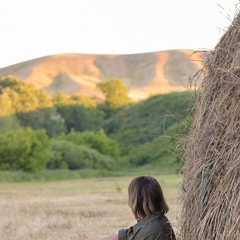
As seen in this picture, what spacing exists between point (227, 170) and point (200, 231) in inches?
19.0

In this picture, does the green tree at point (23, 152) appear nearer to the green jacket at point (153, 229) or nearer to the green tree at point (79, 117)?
the green tree at point (79, 117)

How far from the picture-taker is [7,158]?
4250 cm

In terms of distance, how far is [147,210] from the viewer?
18.3ft

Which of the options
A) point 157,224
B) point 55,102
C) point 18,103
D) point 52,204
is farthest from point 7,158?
point 157,224

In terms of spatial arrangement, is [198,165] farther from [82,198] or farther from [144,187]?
[82,198]

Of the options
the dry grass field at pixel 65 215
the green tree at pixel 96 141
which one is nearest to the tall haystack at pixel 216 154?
the dry grass field at pixel 65 215

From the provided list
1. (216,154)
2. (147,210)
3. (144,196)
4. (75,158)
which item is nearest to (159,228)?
(147,210)

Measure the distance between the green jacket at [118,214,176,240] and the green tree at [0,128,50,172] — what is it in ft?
117

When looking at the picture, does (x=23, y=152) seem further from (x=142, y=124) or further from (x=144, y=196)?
(x=144, y=196)

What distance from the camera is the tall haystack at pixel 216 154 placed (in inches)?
198

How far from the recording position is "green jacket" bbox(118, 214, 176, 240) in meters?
5.66

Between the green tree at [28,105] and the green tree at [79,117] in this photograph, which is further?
the green tree at [79,117]

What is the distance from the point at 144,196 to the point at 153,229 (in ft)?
1.01

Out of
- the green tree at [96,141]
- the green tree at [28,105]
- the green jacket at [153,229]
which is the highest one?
the green jacket at [153,229]
